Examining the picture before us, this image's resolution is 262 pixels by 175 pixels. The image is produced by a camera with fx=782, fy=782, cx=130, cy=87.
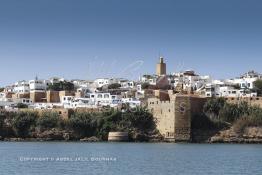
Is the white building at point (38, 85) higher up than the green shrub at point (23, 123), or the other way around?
the white building at point (38, 85)

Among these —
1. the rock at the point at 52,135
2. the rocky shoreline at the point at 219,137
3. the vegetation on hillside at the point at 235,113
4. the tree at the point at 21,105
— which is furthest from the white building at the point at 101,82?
the vegetation on hillside at the point at 235,113

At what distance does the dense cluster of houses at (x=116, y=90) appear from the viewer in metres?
68.2

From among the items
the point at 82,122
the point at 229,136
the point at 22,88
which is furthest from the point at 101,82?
the point at 229,136

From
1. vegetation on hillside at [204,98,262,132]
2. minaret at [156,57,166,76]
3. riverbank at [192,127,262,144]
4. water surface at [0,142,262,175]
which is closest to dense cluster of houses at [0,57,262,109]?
minaret at [156,57,166,76]

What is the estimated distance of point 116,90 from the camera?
249 ft

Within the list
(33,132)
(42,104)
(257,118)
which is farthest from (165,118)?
(42,104)

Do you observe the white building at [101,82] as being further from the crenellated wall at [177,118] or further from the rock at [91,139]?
the crenellated wall at [177,118]

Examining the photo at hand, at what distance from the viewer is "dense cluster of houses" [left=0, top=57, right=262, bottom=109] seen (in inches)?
2687

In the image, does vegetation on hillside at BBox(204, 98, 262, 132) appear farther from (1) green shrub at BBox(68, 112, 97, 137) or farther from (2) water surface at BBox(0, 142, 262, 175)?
(2) water surface at BBox(0, 142, 262, 175)

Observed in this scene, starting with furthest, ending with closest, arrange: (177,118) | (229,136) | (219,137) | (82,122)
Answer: (82,122) → (219,137) → (229,136) → (177,118)

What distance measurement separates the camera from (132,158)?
1508 inches

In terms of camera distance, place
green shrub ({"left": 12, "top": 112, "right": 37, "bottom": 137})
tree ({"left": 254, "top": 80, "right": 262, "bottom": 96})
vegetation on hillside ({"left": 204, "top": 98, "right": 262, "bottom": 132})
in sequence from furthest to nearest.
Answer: tree ({"left": 254, "top": 80, "right": 262, "bottom": 96}) < green shrub ({"left": 12, "top": 112, "right": 37, "bottom": 137}) < vegetation on hillside ({"left": 204, "top": 98, "right": 262, "bottom": 132})

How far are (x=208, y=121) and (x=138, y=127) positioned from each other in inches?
200

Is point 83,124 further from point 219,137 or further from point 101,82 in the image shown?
point 101,82
